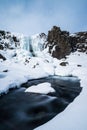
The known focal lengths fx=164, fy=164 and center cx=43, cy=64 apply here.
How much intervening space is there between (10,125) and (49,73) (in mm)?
22157

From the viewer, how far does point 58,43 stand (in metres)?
48.8

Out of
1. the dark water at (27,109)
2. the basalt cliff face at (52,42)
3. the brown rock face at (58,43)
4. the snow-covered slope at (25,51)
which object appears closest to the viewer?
the dark water at (27,109)

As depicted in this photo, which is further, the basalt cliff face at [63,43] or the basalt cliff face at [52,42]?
the basalt cliff face at [52,42]

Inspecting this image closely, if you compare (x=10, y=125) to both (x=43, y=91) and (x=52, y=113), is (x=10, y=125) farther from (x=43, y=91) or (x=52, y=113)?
(x=43, y=91)

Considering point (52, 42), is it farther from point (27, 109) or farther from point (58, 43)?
point (27, 109)

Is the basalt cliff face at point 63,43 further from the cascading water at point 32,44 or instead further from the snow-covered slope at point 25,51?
the cascading water at point 32,44

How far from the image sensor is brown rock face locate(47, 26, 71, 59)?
45531 millimetres

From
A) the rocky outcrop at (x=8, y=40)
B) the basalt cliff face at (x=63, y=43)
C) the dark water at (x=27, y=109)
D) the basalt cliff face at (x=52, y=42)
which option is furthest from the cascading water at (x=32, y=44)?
the dark water at (x=27, y=109)

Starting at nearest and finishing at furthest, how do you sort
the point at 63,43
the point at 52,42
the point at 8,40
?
the point at 63,43
the point at 52,42
the point at 8,40

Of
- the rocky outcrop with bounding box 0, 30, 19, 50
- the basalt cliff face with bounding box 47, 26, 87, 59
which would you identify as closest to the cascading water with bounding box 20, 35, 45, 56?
the rocky outcrop with bounding box 0, 30, 19, 50

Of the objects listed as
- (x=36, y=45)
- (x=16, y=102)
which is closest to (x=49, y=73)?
(x=16, y=102)

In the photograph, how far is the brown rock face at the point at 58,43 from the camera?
4553cm

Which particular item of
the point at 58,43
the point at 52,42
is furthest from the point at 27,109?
the point at 52,42

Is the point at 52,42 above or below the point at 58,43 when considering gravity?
above
